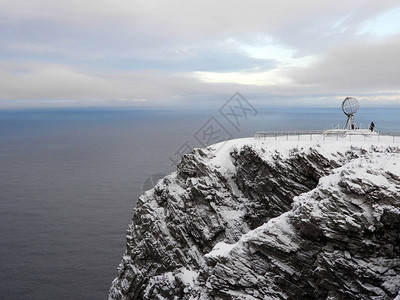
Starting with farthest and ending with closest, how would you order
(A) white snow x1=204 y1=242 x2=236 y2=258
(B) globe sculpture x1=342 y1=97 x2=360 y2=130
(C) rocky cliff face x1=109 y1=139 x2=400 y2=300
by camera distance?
(B) globe sculpture x1=342 y1=97 x2=360 y2=130, (A) white snow x1=204 y1=242 x2=236 y2=258, (C) rocky cliff face x1=109 y1=139 x2=400 y2=300

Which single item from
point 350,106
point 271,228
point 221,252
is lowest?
point 221,252

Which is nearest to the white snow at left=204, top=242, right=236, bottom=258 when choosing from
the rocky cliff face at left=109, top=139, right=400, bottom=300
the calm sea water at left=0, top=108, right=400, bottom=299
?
the rocky cliff face at left=109, top=139, right=400, bottom=300

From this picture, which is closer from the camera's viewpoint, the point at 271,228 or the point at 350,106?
the point at 271,228

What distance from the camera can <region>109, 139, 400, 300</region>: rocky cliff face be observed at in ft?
74.5

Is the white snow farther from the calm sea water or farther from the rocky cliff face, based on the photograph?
the calm sea water

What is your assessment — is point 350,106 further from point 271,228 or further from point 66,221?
point 66,221

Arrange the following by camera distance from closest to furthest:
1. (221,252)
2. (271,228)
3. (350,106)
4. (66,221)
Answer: (271,228) < (221,252) < (350,106) < (66,221)

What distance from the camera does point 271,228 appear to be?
25.5 meters

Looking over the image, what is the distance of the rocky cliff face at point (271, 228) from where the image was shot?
22719 mm

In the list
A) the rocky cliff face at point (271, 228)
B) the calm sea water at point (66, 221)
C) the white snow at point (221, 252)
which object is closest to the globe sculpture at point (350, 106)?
the rocky cliff face at point (271, 228)

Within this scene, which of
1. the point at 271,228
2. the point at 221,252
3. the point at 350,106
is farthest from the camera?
the point at 350,106

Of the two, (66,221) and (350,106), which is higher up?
(350,106)

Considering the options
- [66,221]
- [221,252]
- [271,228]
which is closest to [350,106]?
[271,228]

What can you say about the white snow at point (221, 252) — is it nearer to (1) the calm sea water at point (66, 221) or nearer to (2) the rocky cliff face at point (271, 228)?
(2) the rocky cliff face at point (271, 228)
